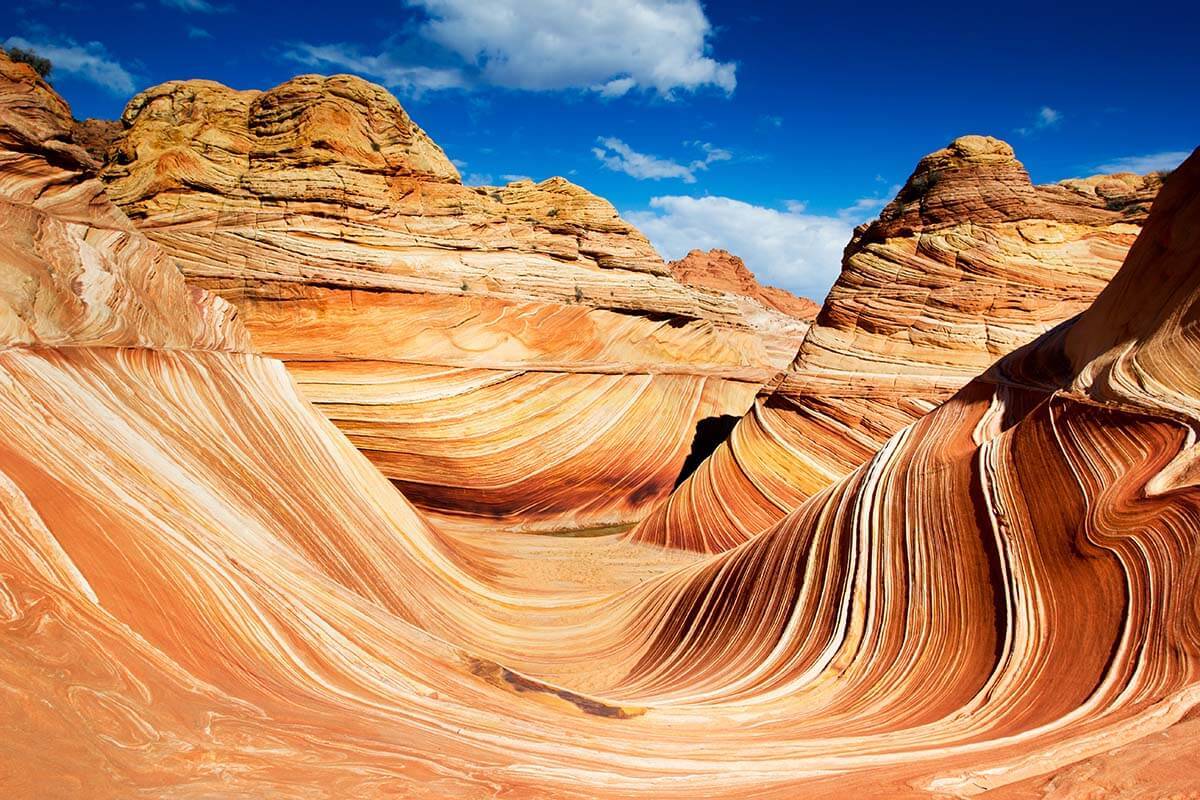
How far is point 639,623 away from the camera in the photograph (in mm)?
6250

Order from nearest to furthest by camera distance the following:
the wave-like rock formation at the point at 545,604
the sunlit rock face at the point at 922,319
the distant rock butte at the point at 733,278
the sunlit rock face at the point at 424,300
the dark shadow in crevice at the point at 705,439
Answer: the wave-like rock formation at the point at 545,604
the sunlit rock face at the point at 922,319
the sunlit rock face at the point at 424,300
the dark shadow in crevice at the point at 705,439
the distant rock butte at the point at 733,278

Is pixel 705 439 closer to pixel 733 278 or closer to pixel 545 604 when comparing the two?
pixel 545 604

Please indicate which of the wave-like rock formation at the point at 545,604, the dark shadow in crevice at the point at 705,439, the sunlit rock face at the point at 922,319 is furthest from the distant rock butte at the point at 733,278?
the wave-like rock formation at the point at 545,604

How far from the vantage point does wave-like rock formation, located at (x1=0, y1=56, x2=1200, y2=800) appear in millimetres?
2043

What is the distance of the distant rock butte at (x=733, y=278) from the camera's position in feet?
121

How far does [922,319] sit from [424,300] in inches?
289

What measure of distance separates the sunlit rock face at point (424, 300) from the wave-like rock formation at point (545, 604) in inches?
153

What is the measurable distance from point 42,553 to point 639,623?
4.62 m

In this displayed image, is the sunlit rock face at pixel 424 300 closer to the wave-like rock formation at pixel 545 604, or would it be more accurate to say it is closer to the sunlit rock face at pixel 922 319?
the sunlit rock face at pixel 922 319

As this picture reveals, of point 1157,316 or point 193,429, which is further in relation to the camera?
point 193,429

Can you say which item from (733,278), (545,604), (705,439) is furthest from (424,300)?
(733,278)

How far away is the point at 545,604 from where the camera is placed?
6.96 m

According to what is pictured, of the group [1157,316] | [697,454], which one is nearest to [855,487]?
[1157,316]

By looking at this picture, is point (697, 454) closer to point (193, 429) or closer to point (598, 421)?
point (598, 421)
